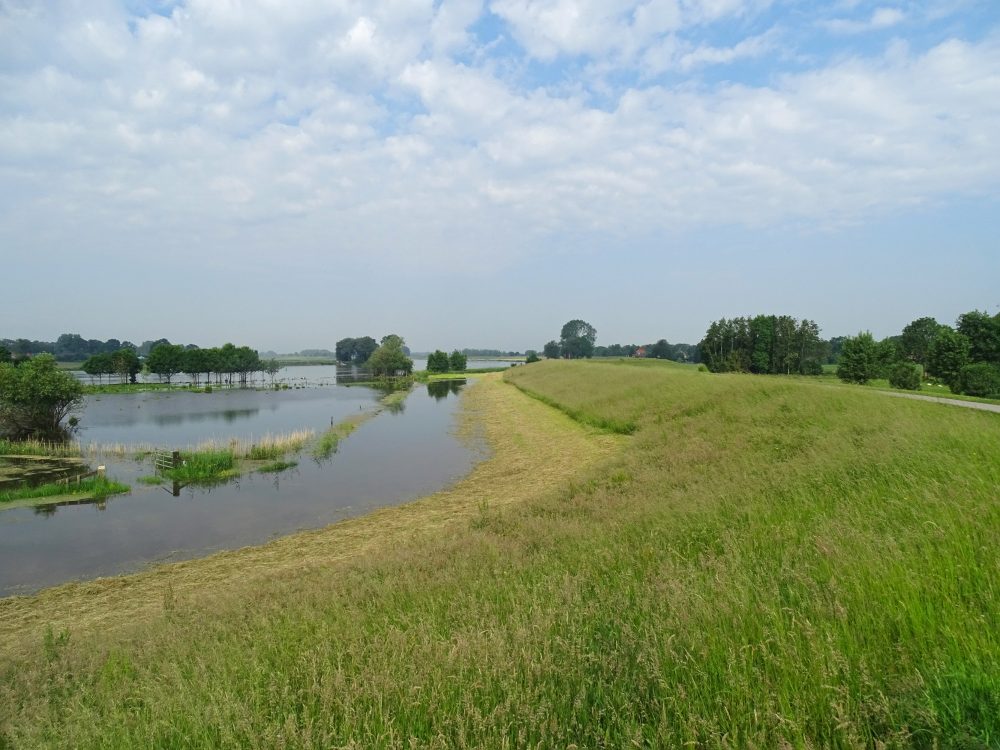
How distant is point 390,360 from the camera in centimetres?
11569

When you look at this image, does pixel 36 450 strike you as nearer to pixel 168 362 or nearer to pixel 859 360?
pixel 859 360

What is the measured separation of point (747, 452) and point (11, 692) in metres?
15.1

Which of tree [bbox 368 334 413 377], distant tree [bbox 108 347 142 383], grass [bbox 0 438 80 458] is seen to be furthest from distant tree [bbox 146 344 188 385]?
grass [bbox 0 438 80 458]

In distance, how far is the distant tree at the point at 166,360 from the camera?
10281 centimetres

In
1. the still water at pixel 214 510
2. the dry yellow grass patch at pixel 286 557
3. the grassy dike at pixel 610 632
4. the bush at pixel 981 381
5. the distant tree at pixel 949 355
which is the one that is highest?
the distant tree at pixel 949 355

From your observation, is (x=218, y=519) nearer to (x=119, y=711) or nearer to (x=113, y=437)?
(x=119, y=711)

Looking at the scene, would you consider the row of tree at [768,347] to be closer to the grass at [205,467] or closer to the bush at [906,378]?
the bush at [906,378]

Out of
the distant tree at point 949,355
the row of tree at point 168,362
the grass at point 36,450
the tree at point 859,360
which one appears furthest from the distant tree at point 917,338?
the row of tree at point 168,362

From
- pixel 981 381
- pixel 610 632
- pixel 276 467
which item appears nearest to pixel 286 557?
pixel 610 632

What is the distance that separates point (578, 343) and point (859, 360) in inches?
5525

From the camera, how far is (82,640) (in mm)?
7500

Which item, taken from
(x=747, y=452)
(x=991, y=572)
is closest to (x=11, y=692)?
(x=991, y=572)

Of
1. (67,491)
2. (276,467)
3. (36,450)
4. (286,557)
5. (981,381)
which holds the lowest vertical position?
(67,491)

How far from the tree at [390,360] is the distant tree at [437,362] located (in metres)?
10.4
